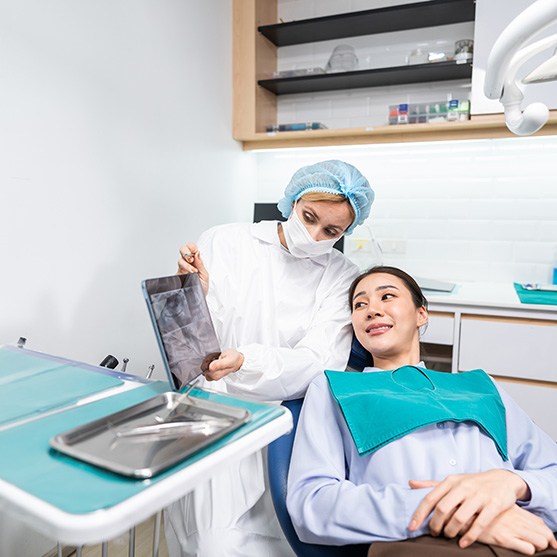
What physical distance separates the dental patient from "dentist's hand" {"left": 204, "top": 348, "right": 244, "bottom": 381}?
21 centimetres

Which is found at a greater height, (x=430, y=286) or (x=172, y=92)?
(x=172, y=92)

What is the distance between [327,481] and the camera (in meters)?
1.10

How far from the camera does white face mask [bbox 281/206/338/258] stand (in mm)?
1650

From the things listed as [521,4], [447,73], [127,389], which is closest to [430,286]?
[447,73]

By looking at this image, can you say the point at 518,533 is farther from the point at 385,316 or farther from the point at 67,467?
the point at 67,467

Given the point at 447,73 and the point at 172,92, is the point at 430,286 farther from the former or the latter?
the point at 172,92

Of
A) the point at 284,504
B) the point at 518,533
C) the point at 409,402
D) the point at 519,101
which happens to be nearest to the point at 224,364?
the point at 284,504

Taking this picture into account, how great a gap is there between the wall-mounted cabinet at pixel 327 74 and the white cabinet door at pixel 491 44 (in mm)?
89

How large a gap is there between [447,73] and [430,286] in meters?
1.14

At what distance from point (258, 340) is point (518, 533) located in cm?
95

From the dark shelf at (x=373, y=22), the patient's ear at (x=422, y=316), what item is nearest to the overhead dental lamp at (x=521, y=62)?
the patient's ear at (x=422, y=316)

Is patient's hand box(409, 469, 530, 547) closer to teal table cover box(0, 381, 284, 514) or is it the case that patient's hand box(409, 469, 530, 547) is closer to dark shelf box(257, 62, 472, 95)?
teal table cover box(0, 381, 284, 514)

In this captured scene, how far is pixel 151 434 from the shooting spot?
0.77 m

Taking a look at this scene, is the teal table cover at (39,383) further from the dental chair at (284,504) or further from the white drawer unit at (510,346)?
the white drawer unit at (510,346)
